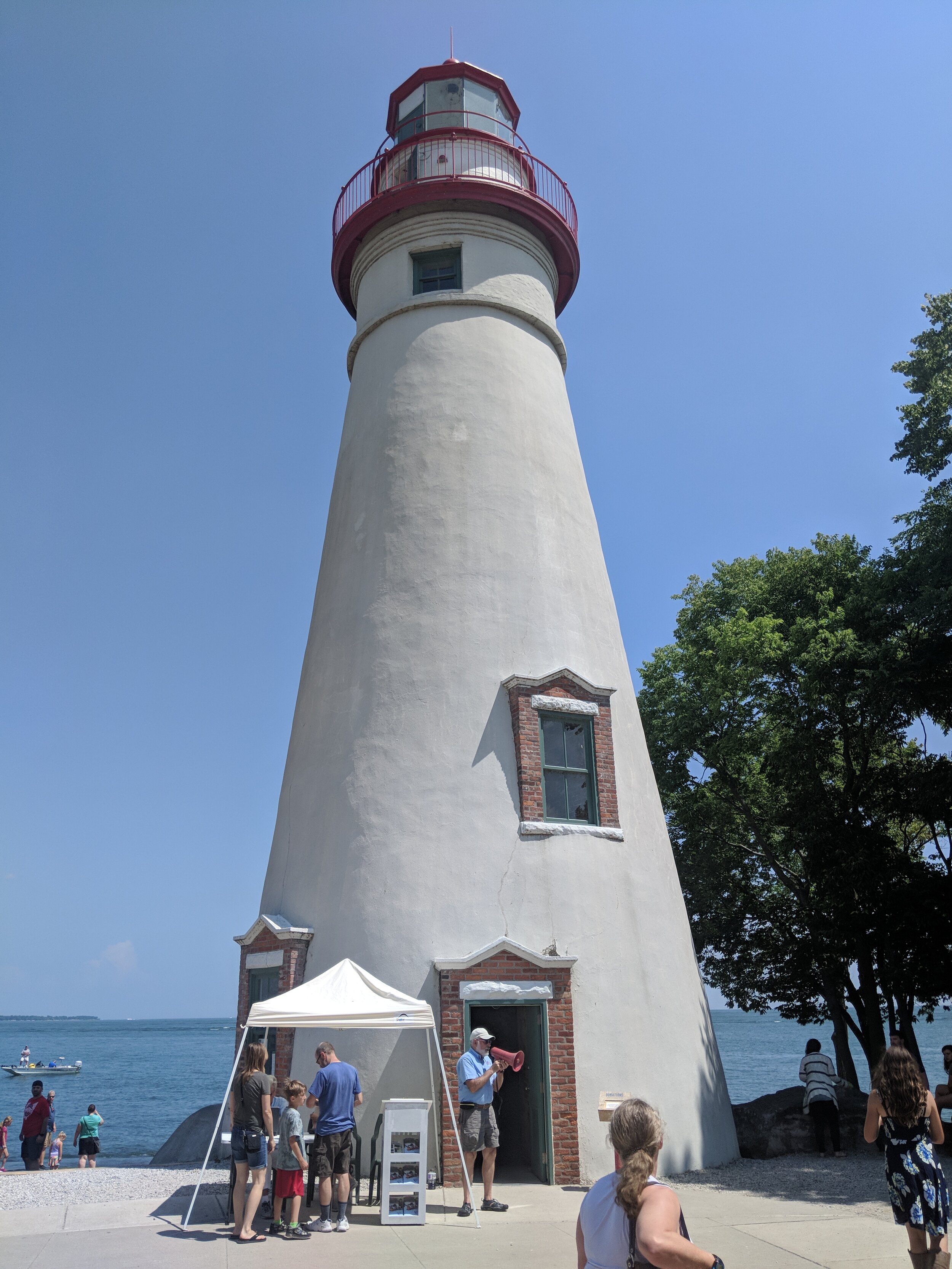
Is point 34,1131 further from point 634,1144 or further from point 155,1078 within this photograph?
point 155,1078

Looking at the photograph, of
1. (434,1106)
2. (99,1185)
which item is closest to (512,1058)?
(434,1106)

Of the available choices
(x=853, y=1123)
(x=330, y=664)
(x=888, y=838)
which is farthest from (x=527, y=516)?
(x=853, y=1123)

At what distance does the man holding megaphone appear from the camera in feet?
31.6

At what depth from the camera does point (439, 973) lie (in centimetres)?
1102

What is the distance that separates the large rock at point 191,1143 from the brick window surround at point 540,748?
708cm

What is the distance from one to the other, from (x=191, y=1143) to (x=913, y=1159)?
12.3 meters

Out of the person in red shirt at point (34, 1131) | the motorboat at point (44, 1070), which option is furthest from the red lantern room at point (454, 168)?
the motorboat at point (44, 1070)

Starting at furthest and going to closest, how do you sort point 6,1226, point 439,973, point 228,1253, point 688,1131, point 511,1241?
point 688,1131 → point 439,973 → point 6,1226 → point 511,1241 → point 228,1253

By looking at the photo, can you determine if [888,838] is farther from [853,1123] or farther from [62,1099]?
[62,1099]

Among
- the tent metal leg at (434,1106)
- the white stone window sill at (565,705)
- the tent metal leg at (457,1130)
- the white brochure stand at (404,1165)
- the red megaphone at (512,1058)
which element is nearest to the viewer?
the white brochure stand at (404,1165)

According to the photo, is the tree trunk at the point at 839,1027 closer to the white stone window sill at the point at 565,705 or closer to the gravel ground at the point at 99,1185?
the white stone window sill at the point at 565,705

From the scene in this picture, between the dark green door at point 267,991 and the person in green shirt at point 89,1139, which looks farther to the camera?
the person in green shirt at point 89,1139

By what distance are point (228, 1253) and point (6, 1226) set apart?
282 centimetres

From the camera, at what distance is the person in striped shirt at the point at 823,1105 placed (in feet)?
43.0
